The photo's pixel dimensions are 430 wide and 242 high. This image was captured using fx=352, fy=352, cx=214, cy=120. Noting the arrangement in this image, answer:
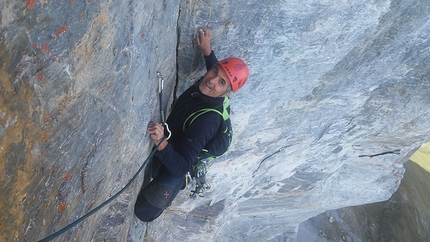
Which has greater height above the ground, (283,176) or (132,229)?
(132,229)

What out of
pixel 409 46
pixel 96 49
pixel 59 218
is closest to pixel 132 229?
pixel 59 218

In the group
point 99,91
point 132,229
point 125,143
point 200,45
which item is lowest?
point 132,229

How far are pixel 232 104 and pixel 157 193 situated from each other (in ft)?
5.13

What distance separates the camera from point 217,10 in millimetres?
3467

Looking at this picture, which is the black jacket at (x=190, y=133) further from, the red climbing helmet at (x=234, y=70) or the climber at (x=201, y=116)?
the red climbing helmet at (x=234, y=70)

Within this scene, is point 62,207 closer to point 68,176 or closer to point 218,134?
point 68,176

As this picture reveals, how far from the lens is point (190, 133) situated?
10.9 feet

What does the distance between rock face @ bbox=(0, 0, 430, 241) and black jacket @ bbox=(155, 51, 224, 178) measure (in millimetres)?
276

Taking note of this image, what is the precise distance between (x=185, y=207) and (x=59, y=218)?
4.59 m

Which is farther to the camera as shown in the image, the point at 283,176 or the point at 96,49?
the point at 283,176

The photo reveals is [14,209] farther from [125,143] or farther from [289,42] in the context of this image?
[289,42]

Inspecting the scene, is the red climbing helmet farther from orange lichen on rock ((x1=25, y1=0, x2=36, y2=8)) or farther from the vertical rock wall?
orange lichen on rock ((x1=25, y1=0, x2=36, y2=8))

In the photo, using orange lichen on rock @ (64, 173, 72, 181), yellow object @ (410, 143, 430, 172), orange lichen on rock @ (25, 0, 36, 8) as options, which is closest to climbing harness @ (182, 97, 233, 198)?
orange lichen on rock @ (64, 173, 72, 181)

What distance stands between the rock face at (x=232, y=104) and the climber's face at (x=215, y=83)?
1.37 ft
